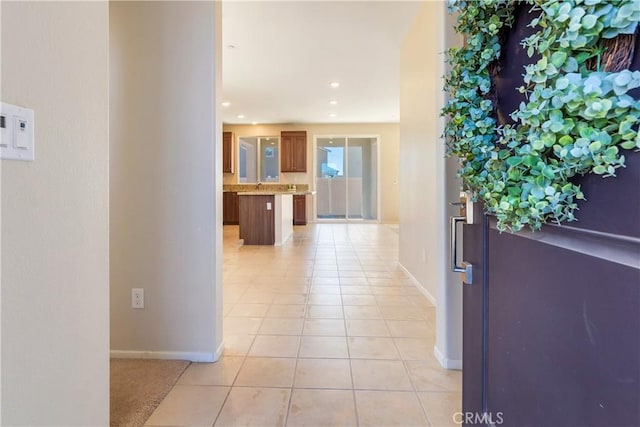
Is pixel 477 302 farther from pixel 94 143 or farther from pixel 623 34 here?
pixel 94 143

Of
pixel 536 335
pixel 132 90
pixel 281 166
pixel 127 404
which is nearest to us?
pixel 536 335

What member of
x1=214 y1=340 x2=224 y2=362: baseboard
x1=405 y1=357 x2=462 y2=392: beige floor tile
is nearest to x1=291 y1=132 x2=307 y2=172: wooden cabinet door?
x1=214 y1=340 x2=224 y2=362: baseboard

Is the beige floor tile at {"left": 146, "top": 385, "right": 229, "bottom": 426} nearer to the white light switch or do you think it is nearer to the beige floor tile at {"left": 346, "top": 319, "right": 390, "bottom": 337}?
the beige floor tile at {"left": 346, "top": 319, "right": 390, "bottom": 337}

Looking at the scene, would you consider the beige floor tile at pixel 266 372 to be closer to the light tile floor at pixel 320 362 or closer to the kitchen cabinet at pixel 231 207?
the light tile floor at pixel 320 362

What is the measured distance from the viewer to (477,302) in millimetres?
957

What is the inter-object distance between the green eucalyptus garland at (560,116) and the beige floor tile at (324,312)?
2057 millimetres

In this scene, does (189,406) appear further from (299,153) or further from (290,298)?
(299,153)

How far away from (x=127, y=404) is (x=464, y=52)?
6.43 feet

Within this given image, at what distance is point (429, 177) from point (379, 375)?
5.48ft

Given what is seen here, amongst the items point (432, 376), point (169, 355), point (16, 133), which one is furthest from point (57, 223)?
point (432, 376)

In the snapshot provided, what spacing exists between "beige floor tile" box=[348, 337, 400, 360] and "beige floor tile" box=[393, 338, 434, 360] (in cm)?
4

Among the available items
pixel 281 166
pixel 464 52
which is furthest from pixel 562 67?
pixel 281 166

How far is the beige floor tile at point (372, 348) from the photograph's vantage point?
2.00 metres

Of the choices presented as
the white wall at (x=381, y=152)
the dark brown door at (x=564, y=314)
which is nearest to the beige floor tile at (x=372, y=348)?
the dark brown door at (x=564, y=314)
